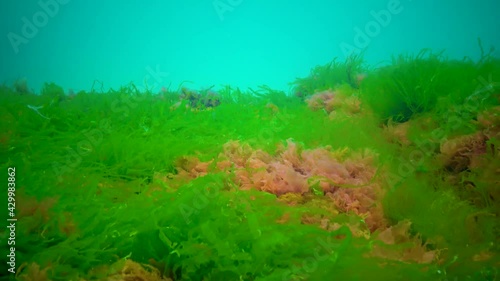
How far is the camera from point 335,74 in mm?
6605

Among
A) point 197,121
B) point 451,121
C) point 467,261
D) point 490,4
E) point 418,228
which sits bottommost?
point 467,261

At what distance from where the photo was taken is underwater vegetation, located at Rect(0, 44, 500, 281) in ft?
5.07

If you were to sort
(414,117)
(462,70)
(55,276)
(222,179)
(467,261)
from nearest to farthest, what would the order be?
(55,276) → (467,261) → (222,179) → (414,117) → (462,70)

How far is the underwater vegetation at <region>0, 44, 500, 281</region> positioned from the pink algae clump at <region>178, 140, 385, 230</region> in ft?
0.05

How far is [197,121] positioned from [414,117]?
3432 mm

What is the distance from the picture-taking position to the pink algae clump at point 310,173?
2.37 m

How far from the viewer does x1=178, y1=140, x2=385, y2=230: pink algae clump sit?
237 cm

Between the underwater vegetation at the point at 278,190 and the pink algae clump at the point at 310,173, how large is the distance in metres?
0.01

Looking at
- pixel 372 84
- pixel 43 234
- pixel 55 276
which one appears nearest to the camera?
pixel 55 276

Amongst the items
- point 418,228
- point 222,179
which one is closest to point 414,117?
point 418,228

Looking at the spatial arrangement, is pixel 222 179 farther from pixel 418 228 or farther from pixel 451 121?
pixel 451 121

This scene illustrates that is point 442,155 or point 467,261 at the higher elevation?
point 442,155

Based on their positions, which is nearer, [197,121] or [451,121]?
[451,121]

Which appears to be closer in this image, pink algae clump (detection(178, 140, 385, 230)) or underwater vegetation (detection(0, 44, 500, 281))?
underwater vegetation (detection(0, 44, 500, 281))
